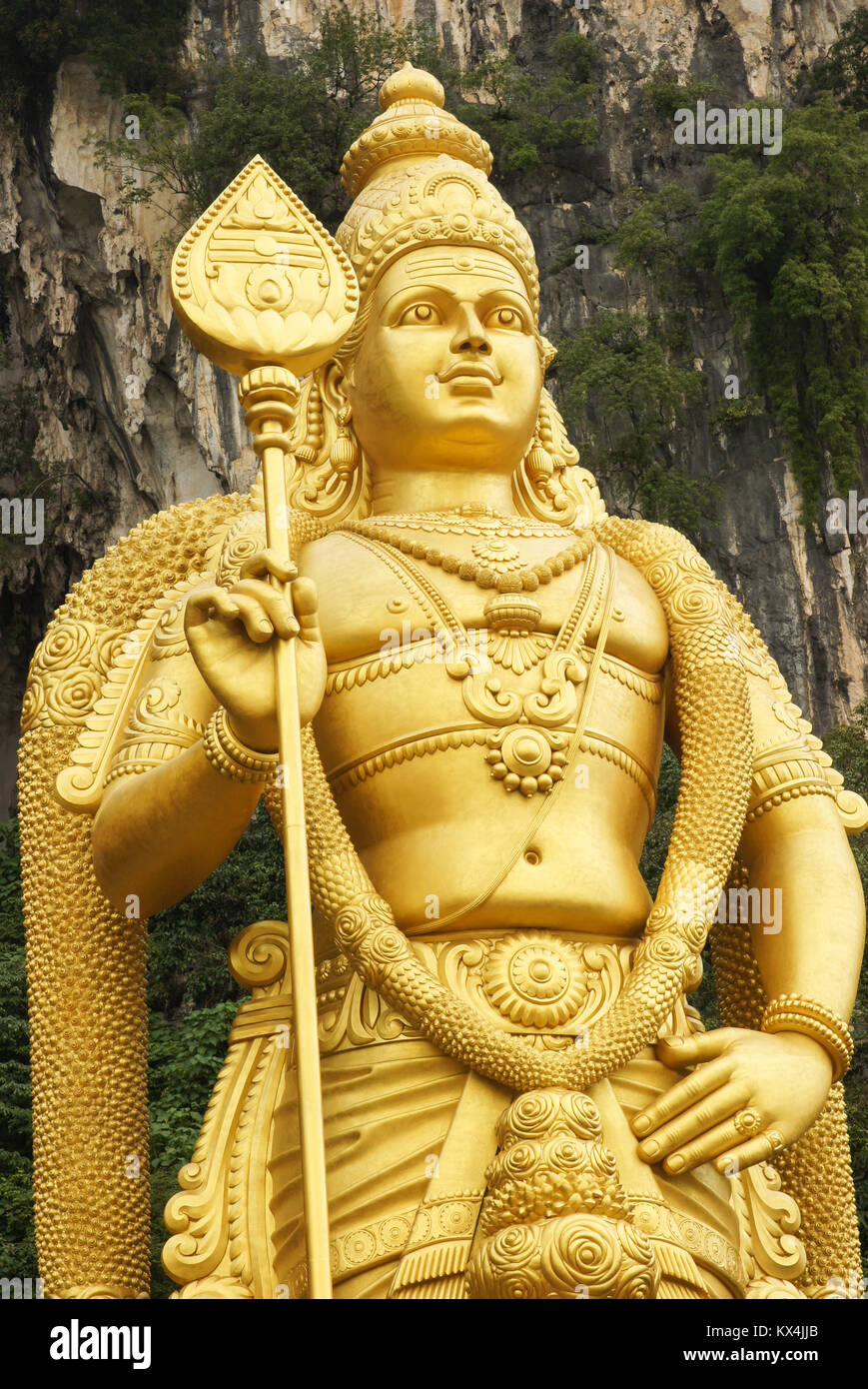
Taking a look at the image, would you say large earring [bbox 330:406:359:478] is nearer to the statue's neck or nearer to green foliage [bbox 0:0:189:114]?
the statue's neck

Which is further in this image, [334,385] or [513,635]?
[334,385]

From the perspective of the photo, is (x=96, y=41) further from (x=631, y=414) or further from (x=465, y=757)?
(x=465, y=757)

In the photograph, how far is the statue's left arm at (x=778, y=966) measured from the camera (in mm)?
4020

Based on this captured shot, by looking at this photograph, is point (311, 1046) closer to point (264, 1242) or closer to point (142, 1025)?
point (264, 1242)

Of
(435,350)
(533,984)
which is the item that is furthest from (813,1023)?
(435,350)

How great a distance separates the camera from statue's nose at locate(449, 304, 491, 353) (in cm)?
474

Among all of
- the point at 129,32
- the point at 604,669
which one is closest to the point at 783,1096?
the point at 604,669

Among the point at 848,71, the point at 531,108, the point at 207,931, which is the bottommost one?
the point at 207,931

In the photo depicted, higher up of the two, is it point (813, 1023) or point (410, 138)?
point (410, 138)

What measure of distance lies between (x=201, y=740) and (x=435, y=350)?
1357mm

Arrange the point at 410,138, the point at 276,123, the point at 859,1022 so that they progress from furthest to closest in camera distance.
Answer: the point at 276,123 < the point at 859,1022 < the point at 410,138

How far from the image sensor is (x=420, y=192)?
4977mm

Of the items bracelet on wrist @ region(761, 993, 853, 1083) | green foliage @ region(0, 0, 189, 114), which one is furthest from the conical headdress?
green foliage @ region(0, 0, 189, 114)
